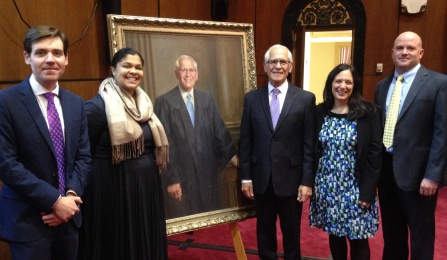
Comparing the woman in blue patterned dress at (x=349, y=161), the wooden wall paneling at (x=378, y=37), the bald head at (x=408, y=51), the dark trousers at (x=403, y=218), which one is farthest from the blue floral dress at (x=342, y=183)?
the wooden wall paneling at (x=378, y=37)

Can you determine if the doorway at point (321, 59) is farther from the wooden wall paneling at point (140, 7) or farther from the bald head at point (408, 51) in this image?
the bald head at point (408, 51)

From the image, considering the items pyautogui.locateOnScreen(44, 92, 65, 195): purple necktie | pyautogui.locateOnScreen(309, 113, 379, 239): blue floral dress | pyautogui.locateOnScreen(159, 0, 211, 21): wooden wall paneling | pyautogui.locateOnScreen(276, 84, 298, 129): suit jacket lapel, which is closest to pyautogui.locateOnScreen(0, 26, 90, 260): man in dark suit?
pyautogui.locateOnScreen(44, 92, 65, 195): purple necktie

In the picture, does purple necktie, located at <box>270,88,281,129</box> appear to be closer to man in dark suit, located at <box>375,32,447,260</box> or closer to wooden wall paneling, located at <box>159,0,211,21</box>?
man in dark suit, located at <box>375,32,447,260</box>

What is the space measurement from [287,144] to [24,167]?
1.38m

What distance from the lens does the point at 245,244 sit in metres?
3.28

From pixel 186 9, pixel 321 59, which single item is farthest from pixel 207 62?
pixel 321 59

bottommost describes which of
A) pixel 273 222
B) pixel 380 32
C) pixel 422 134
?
pixel 273 222

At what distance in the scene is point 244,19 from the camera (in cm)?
540

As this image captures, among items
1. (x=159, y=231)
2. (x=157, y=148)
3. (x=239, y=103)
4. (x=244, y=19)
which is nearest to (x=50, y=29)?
(x=157, y=148)

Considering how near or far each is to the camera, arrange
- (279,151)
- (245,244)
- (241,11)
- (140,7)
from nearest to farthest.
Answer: (279,151), (245,244), (140,7), (241,11)

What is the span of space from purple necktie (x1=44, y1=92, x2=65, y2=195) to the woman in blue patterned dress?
1.37 m

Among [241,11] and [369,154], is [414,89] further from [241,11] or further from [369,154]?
[241,11]

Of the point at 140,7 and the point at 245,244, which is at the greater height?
the point at 140,7

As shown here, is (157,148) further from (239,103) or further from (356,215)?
(356,215)
